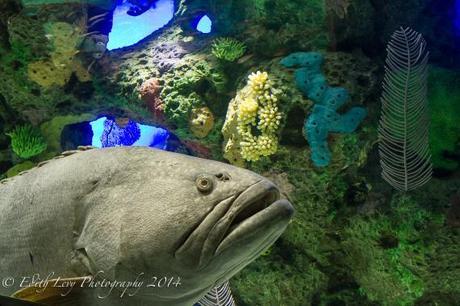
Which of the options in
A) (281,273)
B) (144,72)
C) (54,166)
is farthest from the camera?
(144,72)

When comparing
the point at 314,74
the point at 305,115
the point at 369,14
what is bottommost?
the point at 305,115

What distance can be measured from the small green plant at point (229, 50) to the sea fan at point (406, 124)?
7.36 ft

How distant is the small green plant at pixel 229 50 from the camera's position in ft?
20.3

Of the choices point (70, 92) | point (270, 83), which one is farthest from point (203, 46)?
point (70, 92)

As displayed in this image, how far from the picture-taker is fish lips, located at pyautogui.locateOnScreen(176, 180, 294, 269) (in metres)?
2.12

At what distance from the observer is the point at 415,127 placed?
4996 mm

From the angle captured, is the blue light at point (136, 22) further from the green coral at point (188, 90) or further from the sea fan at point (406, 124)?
the sea fan at point (406, 124)

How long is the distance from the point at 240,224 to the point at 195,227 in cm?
24

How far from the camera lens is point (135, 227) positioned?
7.36ft

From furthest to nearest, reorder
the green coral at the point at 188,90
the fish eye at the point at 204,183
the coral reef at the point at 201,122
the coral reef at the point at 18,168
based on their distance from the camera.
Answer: the coral reef at the point at 18,168, the green coral at the point at 188,90, the coral reef at the point at 201,122, the fish eye at the point at 204,183

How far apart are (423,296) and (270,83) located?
10.9 feet

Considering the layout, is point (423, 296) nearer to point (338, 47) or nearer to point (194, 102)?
point (338, 47)

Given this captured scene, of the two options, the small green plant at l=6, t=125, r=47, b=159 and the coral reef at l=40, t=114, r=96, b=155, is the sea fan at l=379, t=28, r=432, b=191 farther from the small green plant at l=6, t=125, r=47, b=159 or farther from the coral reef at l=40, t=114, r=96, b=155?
the small green plant at l=6, t=125, r=47, b=159

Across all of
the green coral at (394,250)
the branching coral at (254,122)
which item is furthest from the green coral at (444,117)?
the branching coral at (254,122)
